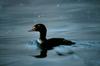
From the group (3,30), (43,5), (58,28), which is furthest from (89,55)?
(43,5)

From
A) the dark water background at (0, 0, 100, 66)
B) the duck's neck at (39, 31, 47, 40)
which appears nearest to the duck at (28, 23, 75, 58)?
the duck's neck at (39, 31, 47, 40)

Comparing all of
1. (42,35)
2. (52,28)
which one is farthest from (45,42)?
(52,28)

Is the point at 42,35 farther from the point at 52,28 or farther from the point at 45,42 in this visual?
the point at 52,28

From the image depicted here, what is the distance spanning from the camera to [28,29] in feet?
19.5

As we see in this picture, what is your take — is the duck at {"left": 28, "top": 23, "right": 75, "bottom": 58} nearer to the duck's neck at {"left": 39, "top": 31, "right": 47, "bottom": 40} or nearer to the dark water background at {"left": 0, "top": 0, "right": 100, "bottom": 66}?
the duck's neck at {"left": 39, "top": 31, "right": 47, "bottom": 40}

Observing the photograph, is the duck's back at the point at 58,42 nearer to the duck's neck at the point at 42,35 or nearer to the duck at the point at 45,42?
the duck at the point at 45,42

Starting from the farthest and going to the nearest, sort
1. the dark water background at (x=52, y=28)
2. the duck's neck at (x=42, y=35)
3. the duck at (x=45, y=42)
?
the duck's neck at (x=42, y=35)
the duck at (x=45, y=42)
the dark water background at (x=52, y=28)

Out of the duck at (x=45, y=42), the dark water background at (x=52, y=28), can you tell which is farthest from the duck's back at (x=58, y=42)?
the dark water background at (x=52, y=28)

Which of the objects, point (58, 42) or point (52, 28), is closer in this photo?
point (58, 42)

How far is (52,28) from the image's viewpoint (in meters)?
5.95

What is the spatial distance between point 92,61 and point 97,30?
1.06 meters

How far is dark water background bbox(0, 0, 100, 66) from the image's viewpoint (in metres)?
4.85

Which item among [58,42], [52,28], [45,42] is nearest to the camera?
[58,42]

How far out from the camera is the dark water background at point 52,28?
4.85m
